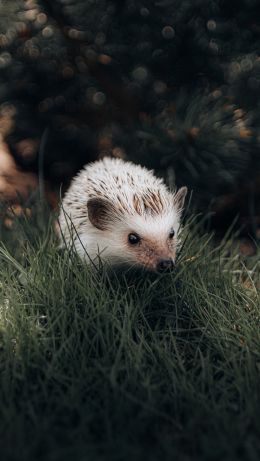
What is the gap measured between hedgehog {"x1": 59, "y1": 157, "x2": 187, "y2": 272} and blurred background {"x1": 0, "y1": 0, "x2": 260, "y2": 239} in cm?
49

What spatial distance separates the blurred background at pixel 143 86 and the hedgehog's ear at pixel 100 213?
69cm

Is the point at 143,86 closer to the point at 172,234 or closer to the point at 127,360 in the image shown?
the point at 172,234

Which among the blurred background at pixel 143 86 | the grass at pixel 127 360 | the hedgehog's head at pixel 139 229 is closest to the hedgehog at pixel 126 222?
the hedgehog's head at pixel 139 229

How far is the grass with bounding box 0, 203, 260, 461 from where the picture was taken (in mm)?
2287

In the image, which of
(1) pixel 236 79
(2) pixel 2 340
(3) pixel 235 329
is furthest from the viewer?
(1) pixel 236 79

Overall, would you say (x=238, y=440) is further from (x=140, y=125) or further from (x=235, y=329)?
(x=140, y=125)

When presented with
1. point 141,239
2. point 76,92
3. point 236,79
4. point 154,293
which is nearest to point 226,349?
point 154,293

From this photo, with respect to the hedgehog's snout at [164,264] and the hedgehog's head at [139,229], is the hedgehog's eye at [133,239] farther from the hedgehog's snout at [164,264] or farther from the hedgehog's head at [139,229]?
the hedgehog's snout at [164,264]

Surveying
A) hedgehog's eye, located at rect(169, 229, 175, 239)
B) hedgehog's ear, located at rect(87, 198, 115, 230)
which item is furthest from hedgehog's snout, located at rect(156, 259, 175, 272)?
hedgehog's ear, located at rect(87, 198, 115, 230)

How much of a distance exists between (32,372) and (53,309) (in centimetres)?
36

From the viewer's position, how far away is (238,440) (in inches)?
89.2

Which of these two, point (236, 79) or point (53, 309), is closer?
point (53, 309)

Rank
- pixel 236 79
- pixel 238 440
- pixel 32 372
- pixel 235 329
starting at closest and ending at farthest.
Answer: pixel 238 440 < pixel 32 372 < pixel 235 329 < pixel 236 79

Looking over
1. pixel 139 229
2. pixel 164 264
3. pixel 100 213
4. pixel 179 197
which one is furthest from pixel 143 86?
pixel 164 264
